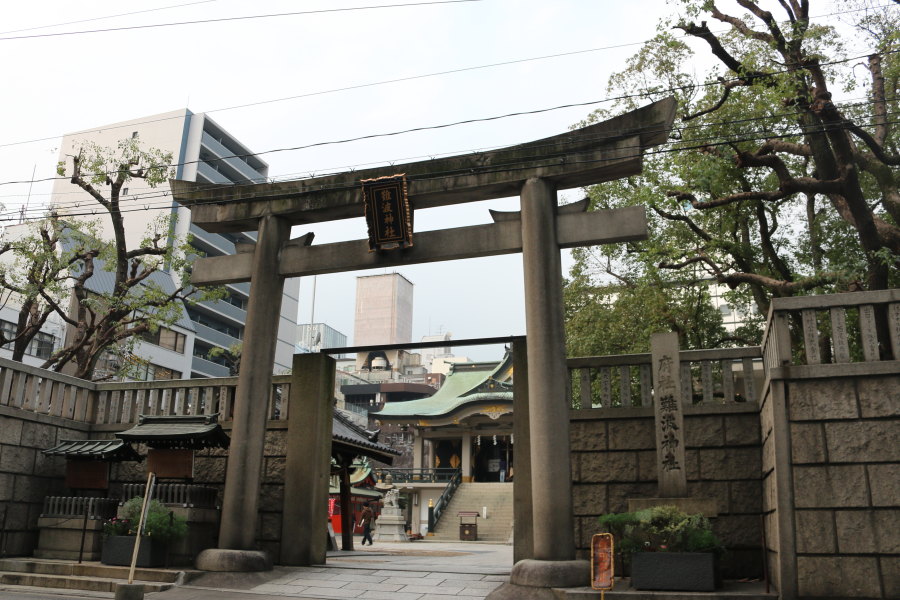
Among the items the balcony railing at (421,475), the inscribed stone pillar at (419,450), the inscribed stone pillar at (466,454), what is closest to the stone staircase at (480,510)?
the balcony railing at (421,475)

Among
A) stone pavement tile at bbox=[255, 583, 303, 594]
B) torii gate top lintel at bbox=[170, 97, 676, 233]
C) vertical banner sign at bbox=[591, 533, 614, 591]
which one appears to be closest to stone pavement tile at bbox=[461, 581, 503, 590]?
vertical banner sign at bbox=[591, 533, 614, 591]

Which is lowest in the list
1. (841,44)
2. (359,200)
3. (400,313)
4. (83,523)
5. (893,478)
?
(83,523)

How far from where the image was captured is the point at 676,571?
8.38 m

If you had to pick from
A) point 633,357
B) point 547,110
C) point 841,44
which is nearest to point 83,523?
point 633,357

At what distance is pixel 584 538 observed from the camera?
10.7 m

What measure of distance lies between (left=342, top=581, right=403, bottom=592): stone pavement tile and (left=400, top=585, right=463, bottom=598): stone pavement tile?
0.52ft

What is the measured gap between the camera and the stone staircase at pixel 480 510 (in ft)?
107

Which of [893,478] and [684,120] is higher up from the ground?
[684,120]

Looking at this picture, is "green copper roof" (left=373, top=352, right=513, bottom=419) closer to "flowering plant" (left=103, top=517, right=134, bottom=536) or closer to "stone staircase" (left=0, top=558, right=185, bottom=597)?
"flowering plant" (left=103, top=517, right=134, bottom=536)

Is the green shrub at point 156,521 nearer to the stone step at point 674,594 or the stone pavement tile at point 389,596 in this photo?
the stone pavement tile at point 389,596

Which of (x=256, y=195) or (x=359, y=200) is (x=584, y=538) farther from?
(x=256, y=195)

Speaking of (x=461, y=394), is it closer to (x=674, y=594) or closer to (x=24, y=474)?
(x=24, y=474)

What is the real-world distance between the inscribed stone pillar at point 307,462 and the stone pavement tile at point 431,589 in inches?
110

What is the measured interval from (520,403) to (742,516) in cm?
358
